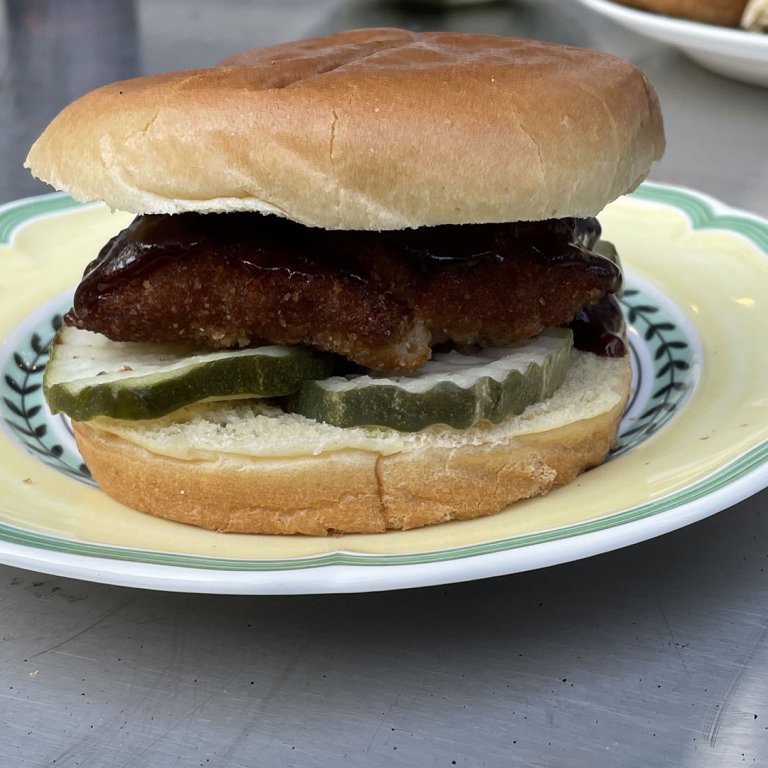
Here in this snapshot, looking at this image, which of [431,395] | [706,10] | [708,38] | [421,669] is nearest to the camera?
[421,669]

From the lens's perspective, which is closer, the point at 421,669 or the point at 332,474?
the point at 421,669

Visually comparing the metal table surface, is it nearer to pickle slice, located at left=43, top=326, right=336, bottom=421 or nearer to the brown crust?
the brown crust

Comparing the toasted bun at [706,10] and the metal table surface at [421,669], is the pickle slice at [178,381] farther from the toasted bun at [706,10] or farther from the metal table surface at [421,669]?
the toasted bun at [706,10]

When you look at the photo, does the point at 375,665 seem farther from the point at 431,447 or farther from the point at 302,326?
the point at 302,326

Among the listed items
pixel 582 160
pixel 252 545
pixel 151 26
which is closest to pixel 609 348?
pixel 582 160

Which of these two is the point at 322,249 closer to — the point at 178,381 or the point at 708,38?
the point at 178,381

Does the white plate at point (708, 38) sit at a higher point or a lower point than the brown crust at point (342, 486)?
higher

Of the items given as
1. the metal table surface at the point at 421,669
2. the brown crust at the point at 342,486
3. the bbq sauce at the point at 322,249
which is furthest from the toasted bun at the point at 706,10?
the brown crust at the point at 342,486

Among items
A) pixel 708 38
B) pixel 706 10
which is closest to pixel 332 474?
pixel 708 38

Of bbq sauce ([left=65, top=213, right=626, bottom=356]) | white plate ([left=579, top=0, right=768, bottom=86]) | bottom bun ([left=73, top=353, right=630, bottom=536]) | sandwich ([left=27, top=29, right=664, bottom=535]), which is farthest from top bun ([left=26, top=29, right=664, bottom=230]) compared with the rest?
white plate ([left=579, top=0, right=768, bottom=86])
